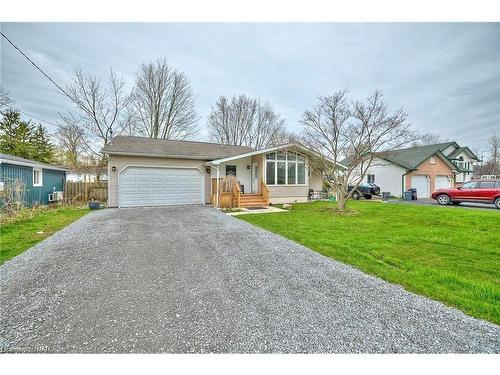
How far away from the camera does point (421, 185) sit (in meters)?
19.4

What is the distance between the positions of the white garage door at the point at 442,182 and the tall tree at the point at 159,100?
24354 mm

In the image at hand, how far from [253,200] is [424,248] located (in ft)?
28.5

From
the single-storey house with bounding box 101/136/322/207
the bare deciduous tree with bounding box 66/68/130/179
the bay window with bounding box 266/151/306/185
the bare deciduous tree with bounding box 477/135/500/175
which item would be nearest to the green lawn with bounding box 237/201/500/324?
the single-storey house with bounding box 101/136/322/207

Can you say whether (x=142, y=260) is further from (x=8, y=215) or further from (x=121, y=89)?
(x=121, y=89)

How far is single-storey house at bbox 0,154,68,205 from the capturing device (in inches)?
388

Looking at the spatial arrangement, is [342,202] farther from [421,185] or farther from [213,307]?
[421,185]

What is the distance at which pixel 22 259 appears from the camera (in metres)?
4.29

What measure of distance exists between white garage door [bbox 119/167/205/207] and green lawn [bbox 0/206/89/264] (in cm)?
320

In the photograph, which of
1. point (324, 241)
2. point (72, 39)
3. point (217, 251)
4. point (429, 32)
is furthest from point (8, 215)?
point (429, 32)

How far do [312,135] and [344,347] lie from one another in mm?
10666

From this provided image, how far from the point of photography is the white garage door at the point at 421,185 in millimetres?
19016

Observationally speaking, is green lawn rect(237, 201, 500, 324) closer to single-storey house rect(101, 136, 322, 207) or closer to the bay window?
single-storey house rect(101, 136, 322, 207)

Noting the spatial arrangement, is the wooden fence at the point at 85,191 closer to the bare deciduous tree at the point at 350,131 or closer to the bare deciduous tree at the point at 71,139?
the bare deciduous tree at the point at 71,139

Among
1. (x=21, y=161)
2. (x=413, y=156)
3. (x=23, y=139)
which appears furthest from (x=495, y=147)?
(x=23, y=139)
